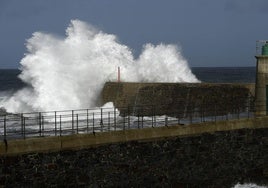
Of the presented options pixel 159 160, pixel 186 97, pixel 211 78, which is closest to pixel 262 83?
pixel 159 160

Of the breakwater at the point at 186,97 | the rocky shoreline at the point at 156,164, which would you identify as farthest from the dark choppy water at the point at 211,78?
the rocky shoreline at the point at 156,164

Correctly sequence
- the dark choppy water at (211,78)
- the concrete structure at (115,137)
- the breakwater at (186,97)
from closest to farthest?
the concrete structure at (115,137), the breakwater at (186,97), the dark choppy water at (211,78)

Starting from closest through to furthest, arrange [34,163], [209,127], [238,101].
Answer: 1. [34,163]
2. [209,127]
3. [238,101]

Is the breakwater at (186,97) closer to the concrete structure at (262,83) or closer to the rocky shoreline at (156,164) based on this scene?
the concrete structure at (262,83)

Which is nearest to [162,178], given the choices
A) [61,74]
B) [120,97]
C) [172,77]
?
[120,97]

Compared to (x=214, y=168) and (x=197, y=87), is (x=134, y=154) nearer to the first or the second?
(x=214, y=168)

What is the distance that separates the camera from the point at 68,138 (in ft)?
34.4

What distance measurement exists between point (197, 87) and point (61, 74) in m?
8.17

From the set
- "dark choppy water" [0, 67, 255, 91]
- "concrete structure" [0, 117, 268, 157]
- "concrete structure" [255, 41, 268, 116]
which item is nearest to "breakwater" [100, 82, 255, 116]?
"concrete structure" [255, 41, 268, 116]

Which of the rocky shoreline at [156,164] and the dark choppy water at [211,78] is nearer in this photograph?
the rocky shoreline at [156,164]

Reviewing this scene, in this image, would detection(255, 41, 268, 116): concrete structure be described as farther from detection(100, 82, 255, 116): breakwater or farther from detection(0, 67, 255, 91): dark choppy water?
detection(0, 67, 255, 91): dark choppy water

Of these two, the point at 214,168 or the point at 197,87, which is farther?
the point at 197,87

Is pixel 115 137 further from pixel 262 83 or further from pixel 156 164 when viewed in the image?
pixel 262 83

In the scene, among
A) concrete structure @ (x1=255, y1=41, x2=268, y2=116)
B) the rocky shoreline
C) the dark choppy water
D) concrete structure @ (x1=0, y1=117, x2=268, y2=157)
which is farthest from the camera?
the dark choppy water
